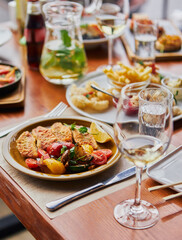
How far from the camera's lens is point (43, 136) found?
1.21 metres

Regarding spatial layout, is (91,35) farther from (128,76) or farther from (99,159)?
(99,159)

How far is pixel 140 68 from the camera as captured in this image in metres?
1.60

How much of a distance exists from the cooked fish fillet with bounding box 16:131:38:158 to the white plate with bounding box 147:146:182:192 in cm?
37

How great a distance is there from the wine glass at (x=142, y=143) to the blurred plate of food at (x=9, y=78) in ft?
2.61

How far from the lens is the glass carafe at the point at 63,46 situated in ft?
5.46

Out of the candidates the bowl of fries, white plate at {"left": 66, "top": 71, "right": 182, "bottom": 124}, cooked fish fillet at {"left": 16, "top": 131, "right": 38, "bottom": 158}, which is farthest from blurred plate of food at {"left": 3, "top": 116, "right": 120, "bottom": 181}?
the bowl of fries

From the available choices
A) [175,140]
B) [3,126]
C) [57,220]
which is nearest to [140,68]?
[175,140]

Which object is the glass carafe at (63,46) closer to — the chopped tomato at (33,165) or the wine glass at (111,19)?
the wine glass at (111,19)

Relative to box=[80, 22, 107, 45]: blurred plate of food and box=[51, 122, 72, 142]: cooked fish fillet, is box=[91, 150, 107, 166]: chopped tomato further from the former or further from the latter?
box=[80, 22, 107, 45]: blurred plate of food

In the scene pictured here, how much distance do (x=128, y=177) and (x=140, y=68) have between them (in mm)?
668

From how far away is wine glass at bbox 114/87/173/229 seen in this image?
847 millimetres

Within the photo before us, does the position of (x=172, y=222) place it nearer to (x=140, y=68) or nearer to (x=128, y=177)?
(x=128, y=177)

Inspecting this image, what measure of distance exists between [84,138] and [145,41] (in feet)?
3.09

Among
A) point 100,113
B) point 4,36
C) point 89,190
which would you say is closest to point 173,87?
point 100,113
